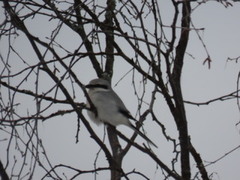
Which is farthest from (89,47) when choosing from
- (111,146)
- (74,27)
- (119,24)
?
(111,146)

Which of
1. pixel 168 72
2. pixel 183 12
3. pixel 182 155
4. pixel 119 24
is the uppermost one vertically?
pixel 119 24

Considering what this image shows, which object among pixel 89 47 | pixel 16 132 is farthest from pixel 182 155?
pixel 89 47

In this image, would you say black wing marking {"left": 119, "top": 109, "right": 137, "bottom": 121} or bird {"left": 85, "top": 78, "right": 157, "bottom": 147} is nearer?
bird {"left": 85, "top": 78, "right": 157, "bottom": 147}

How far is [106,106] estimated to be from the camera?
12.9 ft

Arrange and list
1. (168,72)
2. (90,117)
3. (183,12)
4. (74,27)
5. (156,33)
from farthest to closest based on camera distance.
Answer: (90,117), (74,27), (183,12), (168,72), (156,33)

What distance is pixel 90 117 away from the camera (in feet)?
12.5

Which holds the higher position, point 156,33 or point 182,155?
point 156,33

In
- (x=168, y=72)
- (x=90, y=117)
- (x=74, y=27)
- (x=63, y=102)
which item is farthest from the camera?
(x=90, y=117)

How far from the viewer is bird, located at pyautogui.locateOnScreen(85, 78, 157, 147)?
12.4ft

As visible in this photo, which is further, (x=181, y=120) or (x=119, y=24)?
(x=119, y=24)

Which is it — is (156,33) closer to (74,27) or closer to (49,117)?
(49,117)

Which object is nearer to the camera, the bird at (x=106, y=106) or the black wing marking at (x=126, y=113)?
the bird at (x=106, y=106)

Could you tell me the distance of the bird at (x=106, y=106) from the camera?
12.4ft

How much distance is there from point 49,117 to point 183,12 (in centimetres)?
99
